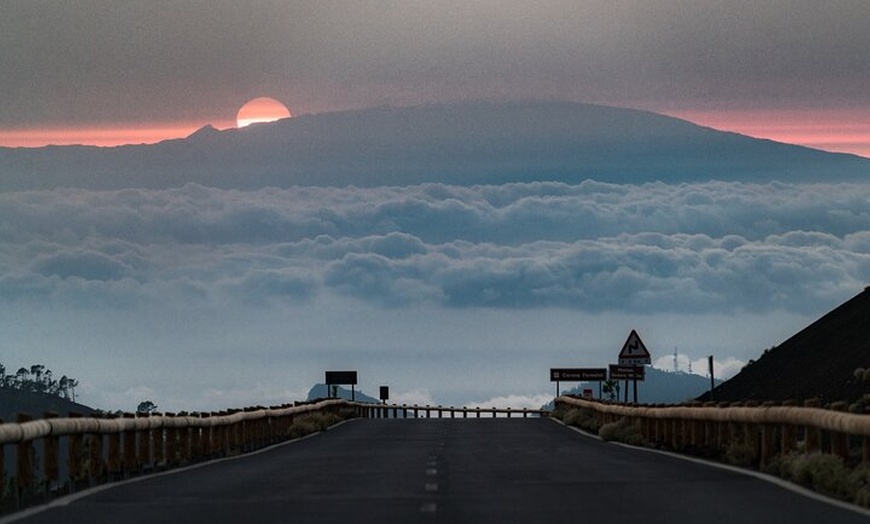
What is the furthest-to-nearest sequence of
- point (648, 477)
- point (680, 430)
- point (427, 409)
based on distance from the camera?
point (427, 409) < point (680, 430) < point (648, 477)

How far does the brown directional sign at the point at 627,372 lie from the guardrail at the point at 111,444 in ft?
65.9

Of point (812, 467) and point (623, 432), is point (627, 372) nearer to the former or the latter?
point (623, 432)

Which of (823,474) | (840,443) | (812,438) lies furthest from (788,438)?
(823,474)

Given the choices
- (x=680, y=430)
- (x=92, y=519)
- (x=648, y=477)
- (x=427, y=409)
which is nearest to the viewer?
(x=92, y=519)

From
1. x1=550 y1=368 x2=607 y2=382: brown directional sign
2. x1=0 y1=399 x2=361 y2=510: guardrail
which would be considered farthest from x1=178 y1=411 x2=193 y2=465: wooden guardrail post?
x1=550 y1=368 x2=607 y2=382: brown directional sign

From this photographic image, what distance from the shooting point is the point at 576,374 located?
112625mm

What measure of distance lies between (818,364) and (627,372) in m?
11.7

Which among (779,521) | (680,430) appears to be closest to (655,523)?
(779,521)

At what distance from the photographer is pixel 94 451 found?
92.5 ft

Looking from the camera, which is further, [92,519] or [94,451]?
[94,451]

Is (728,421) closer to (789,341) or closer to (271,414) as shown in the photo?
(271,414)

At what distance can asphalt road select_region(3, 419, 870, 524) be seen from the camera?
19344 millimetres

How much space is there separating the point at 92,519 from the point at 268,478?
8.34 m

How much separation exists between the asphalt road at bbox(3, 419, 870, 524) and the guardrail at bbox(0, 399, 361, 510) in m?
0.81
